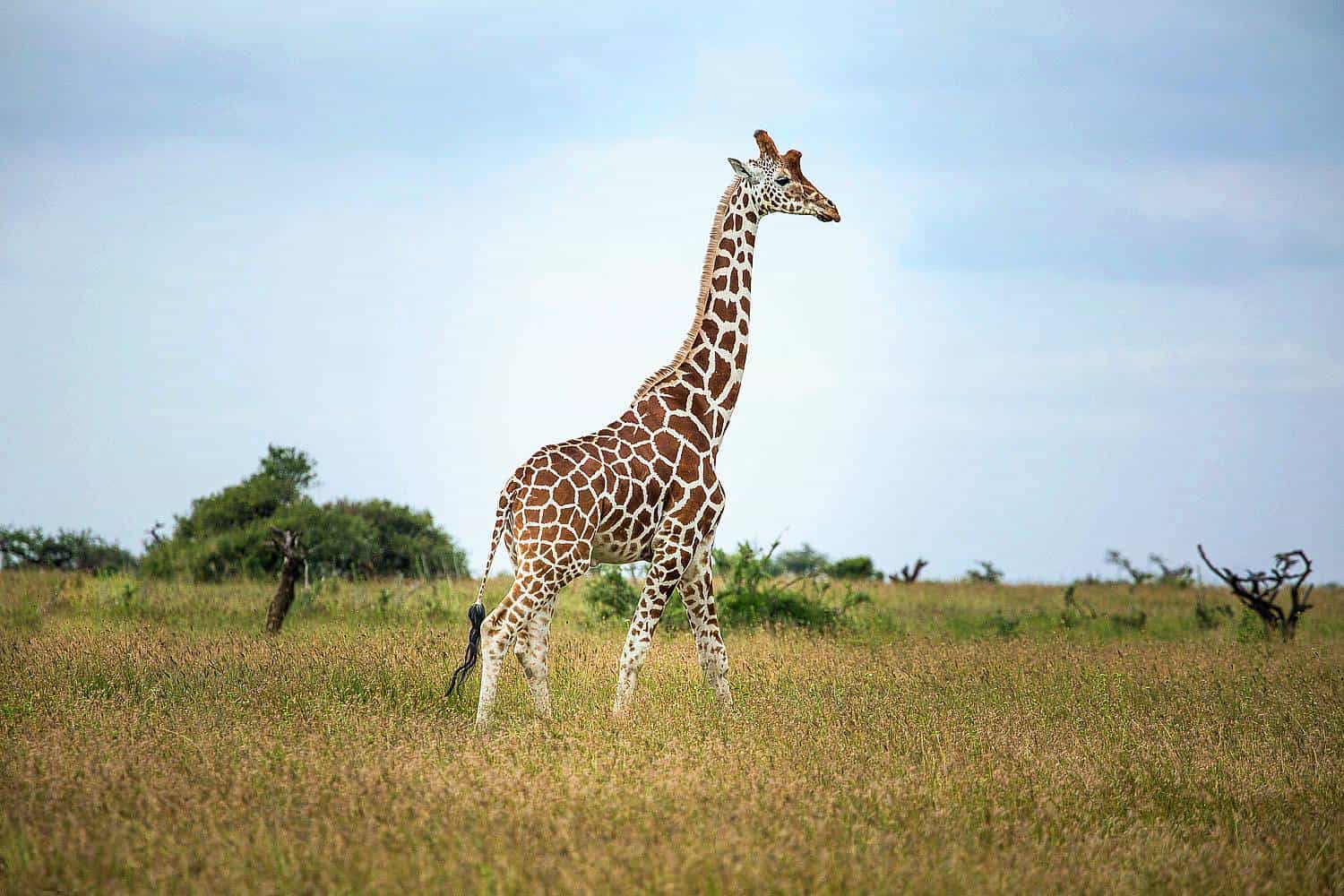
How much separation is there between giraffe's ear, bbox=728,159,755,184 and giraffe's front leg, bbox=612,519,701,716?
296 cm

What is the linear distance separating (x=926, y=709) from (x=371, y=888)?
5.23 metres

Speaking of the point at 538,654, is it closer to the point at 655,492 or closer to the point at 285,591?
the point at 655,492

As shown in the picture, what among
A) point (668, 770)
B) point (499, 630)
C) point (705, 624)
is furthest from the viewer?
point (705, 624)

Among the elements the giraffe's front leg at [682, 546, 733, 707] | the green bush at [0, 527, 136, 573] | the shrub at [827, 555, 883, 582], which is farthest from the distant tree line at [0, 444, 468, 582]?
the giraffe's front leg at [682, 546, 733, 707]

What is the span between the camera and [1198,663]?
39.2 ft

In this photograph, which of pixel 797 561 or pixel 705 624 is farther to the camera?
pixel 797 561

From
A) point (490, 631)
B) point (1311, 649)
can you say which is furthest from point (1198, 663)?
point (490, 631)

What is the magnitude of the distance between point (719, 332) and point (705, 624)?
2343mm

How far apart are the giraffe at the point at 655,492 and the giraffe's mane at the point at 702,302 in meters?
0.01

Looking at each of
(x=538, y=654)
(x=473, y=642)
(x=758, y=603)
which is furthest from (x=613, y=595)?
(x=473, y=642)

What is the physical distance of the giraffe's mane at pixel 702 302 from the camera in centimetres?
977

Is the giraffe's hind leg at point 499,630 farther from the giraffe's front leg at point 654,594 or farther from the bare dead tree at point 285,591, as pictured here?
the bare dead tree at point 285,591

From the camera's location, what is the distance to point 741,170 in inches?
395

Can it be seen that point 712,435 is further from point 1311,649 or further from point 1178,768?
point 1311,649
